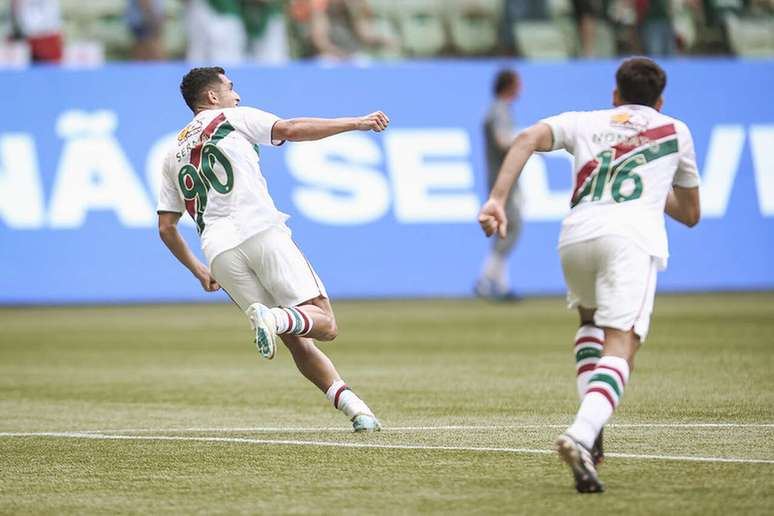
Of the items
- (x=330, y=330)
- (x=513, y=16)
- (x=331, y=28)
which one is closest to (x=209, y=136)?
→ (x=330, y=330)

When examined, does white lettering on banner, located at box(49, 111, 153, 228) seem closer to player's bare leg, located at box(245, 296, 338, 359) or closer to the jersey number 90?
the jersey number 90

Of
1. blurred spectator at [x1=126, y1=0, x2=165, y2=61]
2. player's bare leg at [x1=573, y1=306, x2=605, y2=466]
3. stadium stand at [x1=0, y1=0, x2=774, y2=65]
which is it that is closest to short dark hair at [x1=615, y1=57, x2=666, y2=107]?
player's bare leg at [x1=573, y1=306, x2=605, y2=466]

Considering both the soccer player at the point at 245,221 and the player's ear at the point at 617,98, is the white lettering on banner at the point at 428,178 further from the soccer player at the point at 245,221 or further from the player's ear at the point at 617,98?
the player's ear at the point at 617,98

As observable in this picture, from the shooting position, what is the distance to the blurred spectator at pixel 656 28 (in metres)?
22.1

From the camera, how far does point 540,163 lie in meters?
19.7

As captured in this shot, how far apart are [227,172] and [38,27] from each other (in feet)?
40.1

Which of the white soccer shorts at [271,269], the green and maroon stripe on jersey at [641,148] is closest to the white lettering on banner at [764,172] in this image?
the white soccer shorts at [271,269]

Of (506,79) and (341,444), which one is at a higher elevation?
(341,444)

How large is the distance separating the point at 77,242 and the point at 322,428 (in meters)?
10.0

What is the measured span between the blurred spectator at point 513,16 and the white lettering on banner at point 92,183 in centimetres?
655

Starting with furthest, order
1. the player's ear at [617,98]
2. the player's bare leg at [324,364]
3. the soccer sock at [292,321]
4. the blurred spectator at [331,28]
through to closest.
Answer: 1. the blurred spectator at [331,28]
2. the player's bare leg at [324,364]
3. the soccer sock at [292,321]
4. the player's ear at [617,98]

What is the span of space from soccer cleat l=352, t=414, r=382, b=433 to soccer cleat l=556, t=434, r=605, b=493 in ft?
7.94

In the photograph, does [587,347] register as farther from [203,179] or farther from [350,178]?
[350,178]

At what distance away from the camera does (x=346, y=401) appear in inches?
349
